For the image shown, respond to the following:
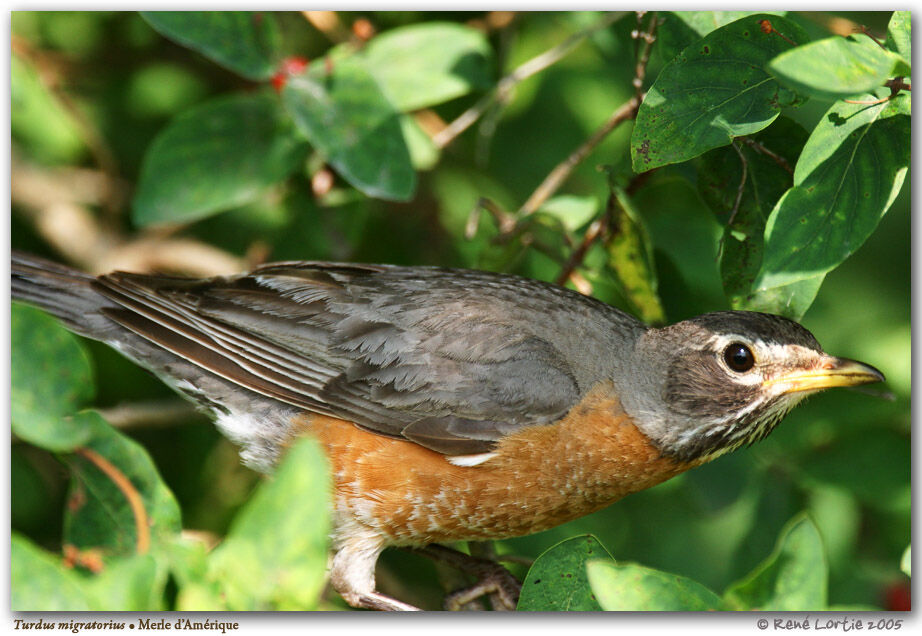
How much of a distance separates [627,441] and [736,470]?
0.62m

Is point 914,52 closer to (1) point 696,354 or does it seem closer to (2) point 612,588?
(1) point 696,354

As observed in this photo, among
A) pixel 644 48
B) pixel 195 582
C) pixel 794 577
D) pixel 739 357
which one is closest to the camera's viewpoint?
pixel 195 582

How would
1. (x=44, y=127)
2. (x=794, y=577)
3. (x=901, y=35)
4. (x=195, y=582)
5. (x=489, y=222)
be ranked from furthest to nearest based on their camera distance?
(x=489, y=222), (x=44, y=127), (x=901, y=35), (x=794, y=577), (x=195, y=582)

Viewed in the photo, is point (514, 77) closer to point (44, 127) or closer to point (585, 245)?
point (585, 245)

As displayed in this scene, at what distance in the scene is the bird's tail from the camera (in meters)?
3.29

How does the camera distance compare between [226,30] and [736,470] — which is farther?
[736,470]

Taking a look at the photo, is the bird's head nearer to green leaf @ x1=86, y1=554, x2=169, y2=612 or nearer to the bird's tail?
green leaf @ x1=86, y1=554, x2=169, y2=612

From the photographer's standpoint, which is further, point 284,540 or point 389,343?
point 389,343

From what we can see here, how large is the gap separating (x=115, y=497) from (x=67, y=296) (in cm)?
97

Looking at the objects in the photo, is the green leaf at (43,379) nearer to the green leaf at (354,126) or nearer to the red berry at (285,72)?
the green leaf at (354,126)

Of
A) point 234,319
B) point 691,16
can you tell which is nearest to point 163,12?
point 234,319

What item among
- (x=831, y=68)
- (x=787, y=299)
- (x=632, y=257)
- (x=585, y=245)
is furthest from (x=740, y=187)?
(x=831, y=68)

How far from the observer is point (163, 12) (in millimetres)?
3041

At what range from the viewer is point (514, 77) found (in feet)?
11.7
